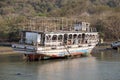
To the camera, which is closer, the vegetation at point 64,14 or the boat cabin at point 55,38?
the boat cabin at point 55,38

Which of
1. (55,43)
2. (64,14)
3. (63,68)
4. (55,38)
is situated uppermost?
(64,14)

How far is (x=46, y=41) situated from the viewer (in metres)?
55.2

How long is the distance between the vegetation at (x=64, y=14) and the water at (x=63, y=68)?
18.1 metres

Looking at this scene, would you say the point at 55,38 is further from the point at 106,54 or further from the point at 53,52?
the point at 106,54

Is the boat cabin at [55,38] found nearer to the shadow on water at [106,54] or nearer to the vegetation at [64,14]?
the shadow on water at [106,54]

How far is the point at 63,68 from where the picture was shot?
4834 centimetres

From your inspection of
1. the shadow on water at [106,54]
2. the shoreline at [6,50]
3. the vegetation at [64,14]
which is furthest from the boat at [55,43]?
the vegetation at [64,14]

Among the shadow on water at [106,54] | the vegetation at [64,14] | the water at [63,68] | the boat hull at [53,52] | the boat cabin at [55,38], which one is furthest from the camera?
the vegetation at [64,14]

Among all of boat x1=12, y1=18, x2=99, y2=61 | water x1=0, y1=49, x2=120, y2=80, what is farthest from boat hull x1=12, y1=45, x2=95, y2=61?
water x1=0, y1=49, x2=120, y2=80

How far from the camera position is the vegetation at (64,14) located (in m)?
77.0

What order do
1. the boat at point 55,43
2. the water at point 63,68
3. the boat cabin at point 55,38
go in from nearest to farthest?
the water at point 63,68, the boat at point 55,43, the boat cabin at point 55,38

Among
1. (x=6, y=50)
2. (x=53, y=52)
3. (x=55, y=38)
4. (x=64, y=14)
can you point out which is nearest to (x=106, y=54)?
(x=55, y=38)

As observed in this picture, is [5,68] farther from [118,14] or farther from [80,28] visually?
[118,14]

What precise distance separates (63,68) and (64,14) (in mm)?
42077
